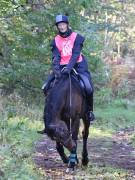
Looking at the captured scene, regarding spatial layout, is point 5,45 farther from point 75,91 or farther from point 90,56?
point 75,91

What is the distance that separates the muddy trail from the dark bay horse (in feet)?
1.34

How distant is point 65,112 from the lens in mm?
8500

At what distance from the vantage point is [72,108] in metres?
8.52

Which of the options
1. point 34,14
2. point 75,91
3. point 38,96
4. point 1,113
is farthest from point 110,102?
point 75,91

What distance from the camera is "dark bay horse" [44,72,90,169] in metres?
8.10

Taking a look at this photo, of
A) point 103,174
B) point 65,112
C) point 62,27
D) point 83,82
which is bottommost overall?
point 103,174

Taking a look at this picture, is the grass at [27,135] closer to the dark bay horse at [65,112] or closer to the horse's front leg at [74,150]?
the horse's front leg at [74,150]

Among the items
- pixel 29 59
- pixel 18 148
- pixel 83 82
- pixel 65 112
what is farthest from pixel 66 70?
pixel 29 59

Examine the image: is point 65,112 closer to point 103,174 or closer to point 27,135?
point 103,174

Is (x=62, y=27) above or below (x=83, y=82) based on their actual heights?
above

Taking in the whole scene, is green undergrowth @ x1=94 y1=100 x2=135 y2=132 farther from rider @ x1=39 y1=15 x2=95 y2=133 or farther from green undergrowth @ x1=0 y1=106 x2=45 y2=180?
rider @ x1=39 y1=15 x2=95 y2=133

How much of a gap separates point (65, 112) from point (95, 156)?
2.67m

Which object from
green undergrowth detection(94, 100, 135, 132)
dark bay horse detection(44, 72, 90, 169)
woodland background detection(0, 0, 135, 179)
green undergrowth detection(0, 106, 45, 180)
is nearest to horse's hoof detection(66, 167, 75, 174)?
dark bay horse detection(44, 72, 90, 169)

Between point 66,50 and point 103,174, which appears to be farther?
point 66,50
